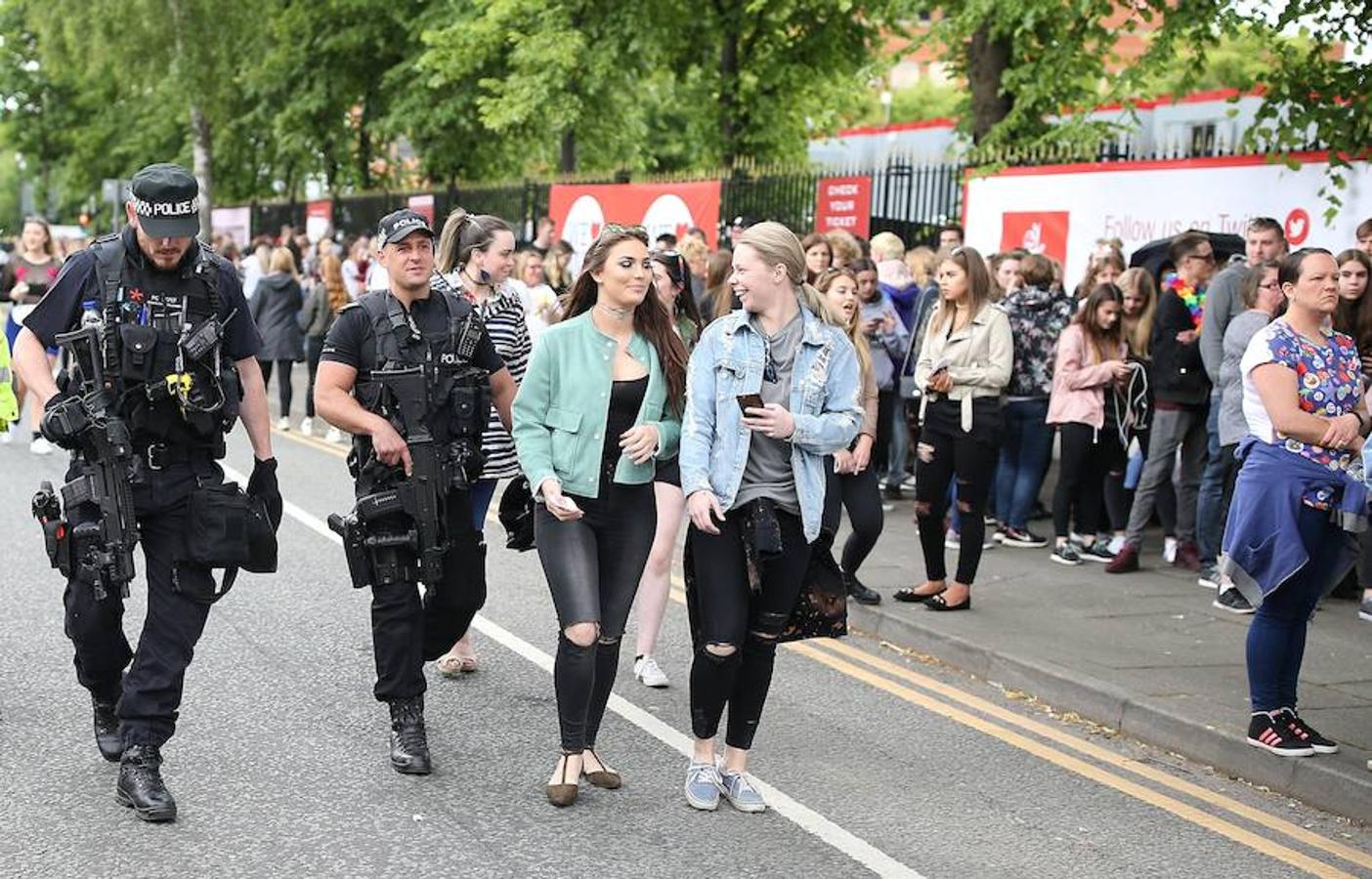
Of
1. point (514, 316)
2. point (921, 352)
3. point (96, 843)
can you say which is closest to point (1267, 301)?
point (921, 352)

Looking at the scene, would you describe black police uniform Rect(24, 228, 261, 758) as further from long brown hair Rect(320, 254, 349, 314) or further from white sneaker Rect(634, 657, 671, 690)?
long brown hair Rect(320, 254, 349, 314)

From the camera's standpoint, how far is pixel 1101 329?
11047mm

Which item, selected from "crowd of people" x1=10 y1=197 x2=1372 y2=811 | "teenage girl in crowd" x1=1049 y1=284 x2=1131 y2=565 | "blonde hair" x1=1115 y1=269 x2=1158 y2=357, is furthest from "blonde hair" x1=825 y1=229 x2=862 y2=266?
"crowd of people" x1=10 y1=197 x2=1372 y2=811

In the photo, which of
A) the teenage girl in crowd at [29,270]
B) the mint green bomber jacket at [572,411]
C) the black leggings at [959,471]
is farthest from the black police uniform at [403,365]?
Result: the teenage girl in crowd at [29,270]

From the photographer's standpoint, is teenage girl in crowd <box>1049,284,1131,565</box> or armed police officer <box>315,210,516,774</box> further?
teenage girl in crowd <box>1049,284,1131,565</box>

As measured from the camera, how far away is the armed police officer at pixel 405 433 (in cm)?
600

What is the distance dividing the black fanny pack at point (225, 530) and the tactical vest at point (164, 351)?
0.18 metres

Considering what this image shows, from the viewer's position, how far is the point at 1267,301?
9.18 meters

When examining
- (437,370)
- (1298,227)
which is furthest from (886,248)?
(437,370)

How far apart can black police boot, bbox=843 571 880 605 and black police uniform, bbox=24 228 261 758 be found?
438 centimetres

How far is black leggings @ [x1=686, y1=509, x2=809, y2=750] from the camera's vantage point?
5668mm

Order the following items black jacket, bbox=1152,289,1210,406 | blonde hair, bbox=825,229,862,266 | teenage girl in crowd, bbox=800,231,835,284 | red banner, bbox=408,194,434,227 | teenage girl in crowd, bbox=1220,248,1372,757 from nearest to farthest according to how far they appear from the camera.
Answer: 1. teenage girl in crowd, bbox=1220,248,1372,757
2. teenage girl in crowd, bbox=800,231,835,284
3. black jacket, bbox=1152,289,1210,406
4. blonde hair, bbox=825,229,862,266
5. red banner, bbox=408,194,434,227

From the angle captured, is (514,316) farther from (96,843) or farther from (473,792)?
(96,843)

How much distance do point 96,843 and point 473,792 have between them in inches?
49.1
